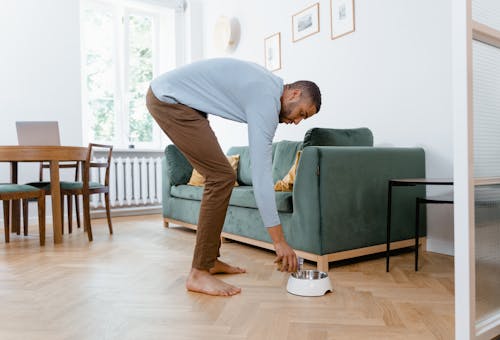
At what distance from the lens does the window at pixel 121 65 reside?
16.4ft

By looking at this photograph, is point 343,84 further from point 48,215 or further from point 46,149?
point 48,215

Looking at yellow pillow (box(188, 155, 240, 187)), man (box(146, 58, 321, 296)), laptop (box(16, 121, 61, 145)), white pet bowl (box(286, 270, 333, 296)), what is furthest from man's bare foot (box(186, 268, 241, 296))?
laptop (box(16, 121, 61, 145))

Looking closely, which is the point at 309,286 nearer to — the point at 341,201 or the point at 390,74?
the point at 341,201

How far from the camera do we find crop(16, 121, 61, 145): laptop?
11.2ft

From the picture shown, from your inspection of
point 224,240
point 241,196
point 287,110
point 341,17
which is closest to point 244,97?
point 287,110

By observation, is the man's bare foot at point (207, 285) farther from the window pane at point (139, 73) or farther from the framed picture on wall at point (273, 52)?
the window pane at point (139, 73)

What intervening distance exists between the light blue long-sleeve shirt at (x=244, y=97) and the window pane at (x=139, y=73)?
11.3 feet

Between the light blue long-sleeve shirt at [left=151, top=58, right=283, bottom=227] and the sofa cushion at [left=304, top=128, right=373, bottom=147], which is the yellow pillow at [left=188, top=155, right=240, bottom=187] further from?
the light blue long-sleeve shirt at [left=151, top=58, right=283, bottom=227]

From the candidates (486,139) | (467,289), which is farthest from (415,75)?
(467,289)

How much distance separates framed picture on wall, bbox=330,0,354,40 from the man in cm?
173

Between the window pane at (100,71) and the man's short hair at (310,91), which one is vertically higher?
the window pane at (100,71)

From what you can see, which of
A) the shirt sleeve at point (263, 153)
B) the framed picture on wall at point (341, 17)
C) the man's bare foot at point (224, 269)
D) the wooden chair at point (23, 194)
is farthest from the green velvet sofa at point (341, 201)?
the wooden chair at point (23, 194)

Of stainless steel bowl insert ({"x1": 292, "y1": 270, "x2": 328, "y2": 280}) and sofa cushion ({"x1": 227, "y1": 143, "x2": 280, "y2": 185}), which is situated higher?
sofa cushion ({"x1": 227, "y1": 143, "x2": 280, "y2": 185})

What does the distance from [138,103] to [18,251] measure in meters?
2.67
